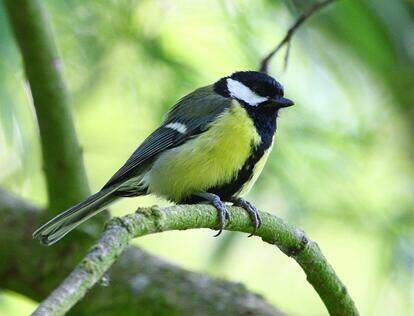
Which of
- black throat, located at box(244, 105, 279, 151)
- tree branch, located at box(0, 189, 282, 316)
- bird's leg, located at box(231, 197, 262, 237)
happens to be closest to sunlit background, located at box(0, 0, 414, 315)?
tree branch, located at box(0, 189, 282, 316)

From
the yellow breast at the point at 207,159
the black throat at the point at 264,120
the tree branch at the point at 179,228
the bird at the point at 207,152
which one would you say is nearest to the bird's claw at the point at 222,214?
the tree branch at the point at 179,228

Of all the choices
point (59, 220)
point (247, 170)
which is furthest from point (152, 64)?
point (59, 220)

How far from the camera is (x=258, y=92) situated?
2.63 meters

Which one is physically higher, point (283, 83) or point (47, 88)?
point (283, 83)

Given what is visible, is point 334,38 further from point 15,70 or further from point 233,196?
point 15,70

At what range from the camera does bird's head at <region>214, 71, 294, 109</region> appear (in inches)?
103

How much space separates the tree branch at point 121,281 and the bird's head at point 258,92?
0.63 meters

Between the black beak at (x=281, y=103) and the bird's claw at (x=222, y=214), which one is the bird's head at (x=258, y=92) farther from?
the bird's claw at (x=222, y=214)

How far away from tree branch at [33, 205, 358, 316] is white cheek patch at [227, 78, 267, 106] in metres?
0.66

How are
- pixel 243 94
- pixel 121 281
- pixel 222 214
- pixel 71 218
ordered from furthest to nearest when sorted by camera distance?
1. pixel 243 94
2. pixel 121 281
3. pixel 71 218
4. pixel 222 214

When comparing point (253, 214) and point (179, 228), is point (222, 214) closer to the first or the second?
point (253, 214)

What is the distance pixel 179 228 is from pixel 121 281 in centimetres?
99

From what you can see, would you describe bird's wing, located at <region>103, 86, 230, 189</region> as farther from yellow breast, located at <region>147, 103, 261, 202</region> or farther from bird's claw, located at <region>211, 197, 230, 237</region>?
bird's claw, located at <region>211, 197, 230, 237</region>

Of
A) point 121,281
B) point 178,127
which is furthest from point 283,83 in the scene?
point 121,281
